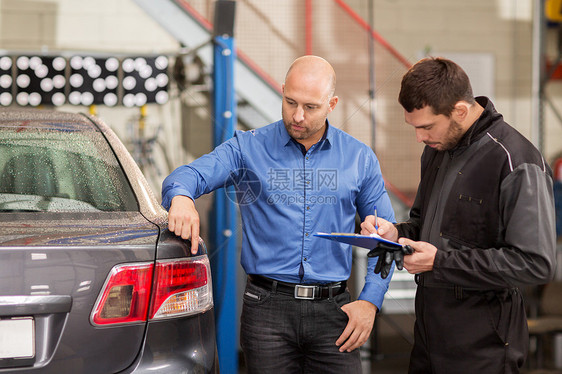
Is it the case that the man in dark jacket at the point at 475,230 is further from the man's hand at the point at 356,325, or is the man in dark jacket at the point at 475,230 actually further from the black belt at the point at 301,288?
the black belt at the point at 301,288

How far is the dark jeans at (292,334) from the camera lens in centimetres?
197

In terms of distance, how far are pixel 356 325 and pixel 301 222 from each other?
0.38 metres

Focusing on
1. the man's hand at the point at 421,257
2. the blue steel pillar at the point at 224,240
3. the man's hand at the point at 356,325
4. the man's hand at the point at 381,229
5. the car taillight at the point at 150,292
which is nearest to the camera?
the car taillight at the point at 150,292

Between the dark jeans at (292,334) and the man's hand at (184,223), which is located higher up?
the man's hand at (184,223)

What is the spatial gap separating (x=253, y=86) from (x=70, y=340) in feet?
11.1

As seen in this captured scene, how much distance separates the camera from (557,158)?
7.12 metres

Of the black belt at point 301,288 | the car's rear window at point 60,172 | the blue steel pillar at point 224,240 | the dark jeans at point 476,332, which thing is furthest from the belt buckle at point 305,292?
the blue steel pillar at point 224,240

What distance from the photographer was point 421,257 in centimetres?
163

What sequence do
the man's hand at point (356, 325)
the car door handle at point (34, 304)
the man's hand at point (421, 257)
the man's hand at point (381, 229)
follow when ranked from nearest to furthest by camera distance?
the car door handle at point (34, 304) < the man's hand at point (421, 257) < the man's hand at point (381, 229) < the man's hand at point (356, 325)

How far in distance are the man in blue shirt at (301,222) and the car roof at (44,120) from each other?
50cm

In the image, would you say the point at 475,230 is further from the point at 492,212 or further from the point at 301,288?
the point at 301,288

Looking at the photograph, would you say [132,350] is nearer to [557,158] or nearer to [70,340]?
[70,340]

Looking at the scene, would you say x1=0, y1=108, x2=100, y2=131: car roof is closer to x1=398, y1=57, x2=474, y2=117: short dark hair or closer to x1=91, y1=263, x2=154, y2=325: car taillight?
x1=91, y1=263, x2=154, y2=325: car taillight

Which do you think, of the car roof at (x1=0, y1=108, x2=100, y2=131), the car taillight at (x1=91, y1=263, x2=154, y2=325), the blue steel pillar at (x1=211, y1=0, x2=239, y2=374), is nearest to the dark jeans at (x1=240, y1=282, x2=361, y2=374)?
the car taillight at (x1=91, y1=263, x2=154, y2=325)
